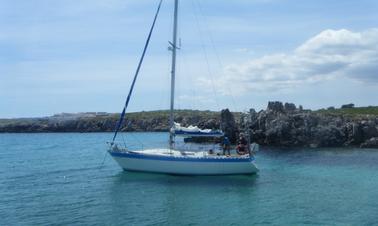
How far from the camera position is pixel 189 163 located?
133 feet

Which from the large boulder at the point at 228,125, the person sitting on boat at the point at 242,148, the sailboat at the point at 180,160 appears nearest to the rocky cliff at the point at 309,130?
the large boulder at the point at 228,125

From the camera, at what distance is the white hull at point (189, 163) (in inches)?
1602

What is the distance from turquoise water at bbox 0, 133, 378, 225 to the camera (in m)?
25.8

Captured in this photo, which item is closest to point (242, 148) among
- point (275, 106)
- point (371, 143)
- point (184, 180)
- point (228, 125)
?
point (184, 180)

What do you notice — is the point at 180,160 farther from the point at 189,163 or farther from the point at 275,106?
the point at 275,106

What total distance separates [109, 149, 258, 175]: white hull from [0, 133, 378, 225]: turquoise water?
0.77m

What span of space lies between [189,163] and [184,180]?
175cm

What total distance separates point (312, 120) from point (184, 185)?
1723 inches

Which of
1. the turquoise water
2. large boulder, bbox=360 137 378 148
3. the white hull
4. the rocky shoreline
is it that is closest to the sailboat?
the white hull

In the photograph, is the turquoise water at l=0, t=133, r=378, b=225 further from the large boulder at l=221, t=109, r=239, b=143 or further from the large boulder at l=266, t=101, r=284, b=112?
the large boulder at l=266, t=101, r=284, b=112

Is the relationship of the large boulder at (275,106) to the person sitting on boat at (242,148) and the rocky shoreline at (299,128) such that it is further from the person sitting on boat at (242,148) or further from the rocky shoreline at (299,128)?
the person sitting on boat at (242,148)

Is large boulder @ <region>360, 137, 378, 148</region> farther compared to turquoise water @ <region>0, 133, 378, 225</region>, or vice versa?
large boulder @ <region>360, 137, 378, 148</region>

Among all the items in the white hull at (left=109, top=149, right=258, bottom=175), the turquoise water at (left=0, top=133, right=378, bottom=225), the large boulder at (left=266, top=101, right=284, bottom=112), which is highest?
the large boulder at (left=266, top=101, right=284, bottom=112)

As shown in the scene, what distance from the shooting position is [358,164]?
158 feet
